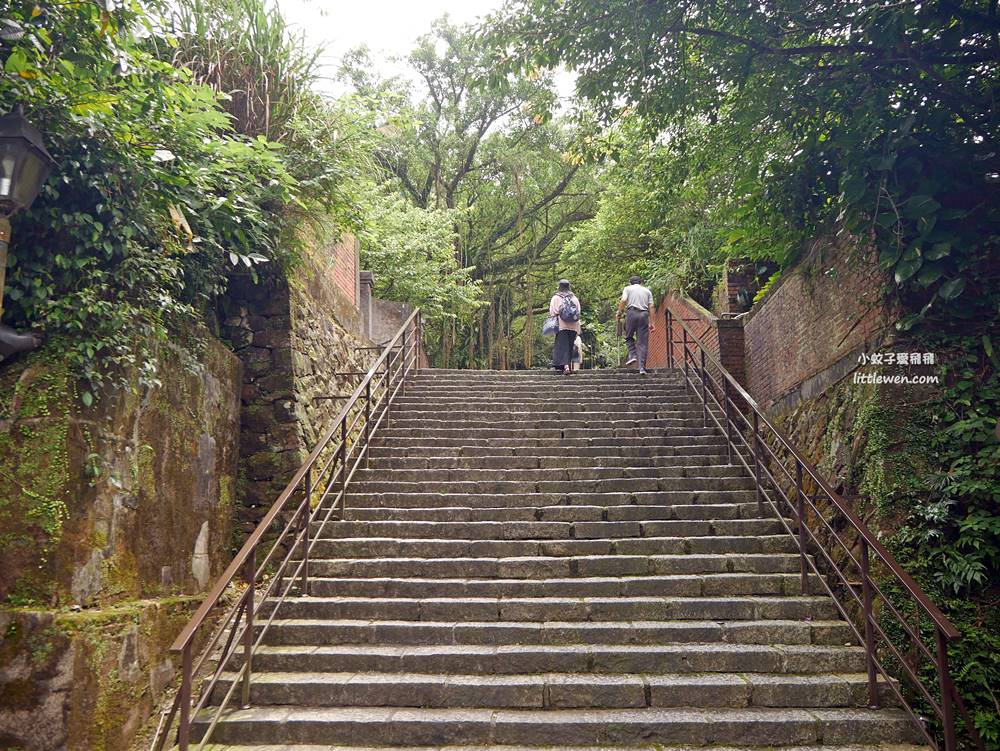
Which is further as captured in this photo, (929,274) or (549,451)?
(549,451)

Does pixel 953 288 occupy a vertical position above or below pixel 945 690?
above

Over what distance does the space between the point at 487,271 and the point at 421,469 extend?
1400cm

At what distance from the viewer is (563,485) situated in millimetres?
6395

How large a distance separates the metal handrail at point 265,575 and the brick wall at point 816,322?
419 cm

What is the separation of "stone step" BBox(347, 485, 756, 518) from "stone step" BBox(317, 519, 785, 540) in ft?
1.15

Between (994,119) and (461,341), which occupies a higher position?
(461,341)

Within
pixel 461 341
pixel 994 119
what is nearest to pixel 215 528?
pixel 994 119

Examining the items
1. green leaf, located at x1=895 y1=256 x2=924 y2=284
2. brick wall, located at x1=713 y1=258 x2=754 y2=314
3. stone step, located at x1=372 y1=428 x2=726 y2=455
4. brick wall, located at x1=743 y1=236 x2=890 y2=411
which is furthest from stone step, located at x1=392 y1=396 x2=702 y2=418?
green leaf, located at x1=895 y1=256 x2=924 y2=284

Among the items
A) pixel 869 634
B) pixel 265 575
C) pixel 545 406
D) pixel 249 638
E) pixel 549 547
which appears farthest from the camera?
pixel 545 406

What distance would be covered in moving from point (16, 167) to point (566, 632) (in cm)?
402

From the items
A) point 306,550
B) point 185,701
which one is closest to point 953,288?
point 306,550

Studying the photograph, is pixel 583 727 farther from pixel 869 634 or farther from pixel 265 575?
pixel 265 575

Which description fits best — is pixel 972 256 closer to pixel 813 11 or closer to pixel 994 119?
pixel 994 119

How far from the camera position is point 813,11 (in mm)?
4801
